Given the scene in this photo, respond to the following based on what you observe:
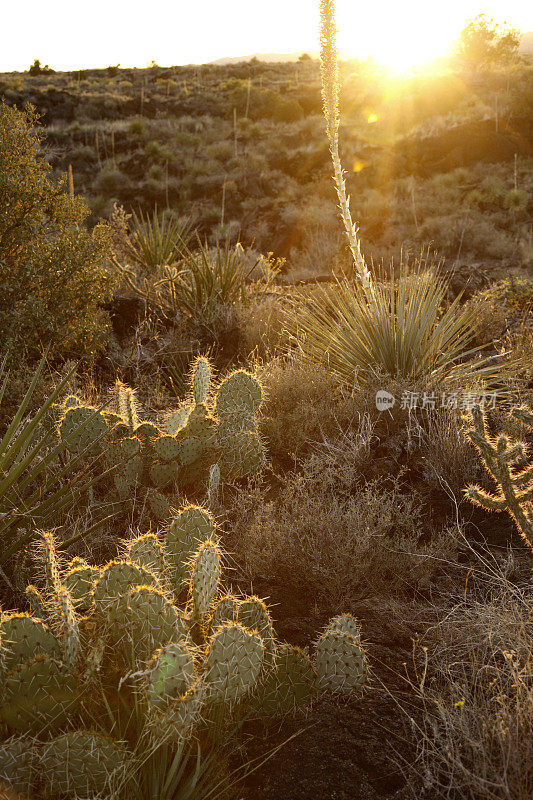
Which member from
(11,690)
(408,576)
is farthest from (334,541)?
(11,690)

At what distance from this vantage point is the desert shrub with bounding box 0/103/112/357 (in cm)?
593

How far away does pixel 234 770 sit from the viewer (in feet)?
6.37

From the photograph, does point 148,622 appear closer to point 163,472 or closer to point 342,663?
point 342,663

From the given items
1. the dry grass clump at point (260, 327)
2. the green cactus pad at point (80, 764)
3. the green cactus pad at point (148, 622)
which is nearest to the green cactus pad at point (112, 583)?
the green cactus pad at point (148, 622)

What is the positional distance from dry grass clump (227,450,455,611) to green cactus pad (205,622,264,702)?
0.92 meters

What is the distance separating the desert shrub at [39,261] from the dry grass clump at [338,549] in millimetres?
3398

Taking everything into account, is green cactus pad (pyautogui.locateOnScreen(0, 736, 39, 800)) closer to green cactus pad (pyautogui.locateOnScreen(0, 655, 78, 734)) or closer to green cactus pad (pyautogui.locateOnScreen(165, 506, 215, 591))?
green cactus pad (pyautogui.locateOnScreen(0, 655, 78, 734))

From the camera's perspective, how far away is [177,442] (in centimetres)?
379

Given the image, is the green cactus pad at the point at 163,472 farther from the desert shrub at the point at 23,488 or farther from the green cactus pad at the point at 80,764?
the green cactus pad at the point at 80,764

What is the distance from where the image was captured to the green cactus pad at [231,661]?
206cm

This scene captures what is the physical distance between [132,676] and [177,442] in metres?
2.01

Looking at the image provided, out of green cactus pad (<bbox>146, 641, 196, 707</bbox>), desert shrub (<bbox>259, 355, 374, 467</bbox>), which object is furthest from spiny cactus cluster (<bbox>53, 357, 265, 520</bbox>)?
green cactus pad (<bbox>146, 641, 196, 707</bbox>)

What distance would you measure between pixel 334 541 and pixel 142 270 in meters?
6.47

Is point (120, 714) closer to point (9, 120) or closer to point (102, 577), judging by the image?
point (102, 577)
